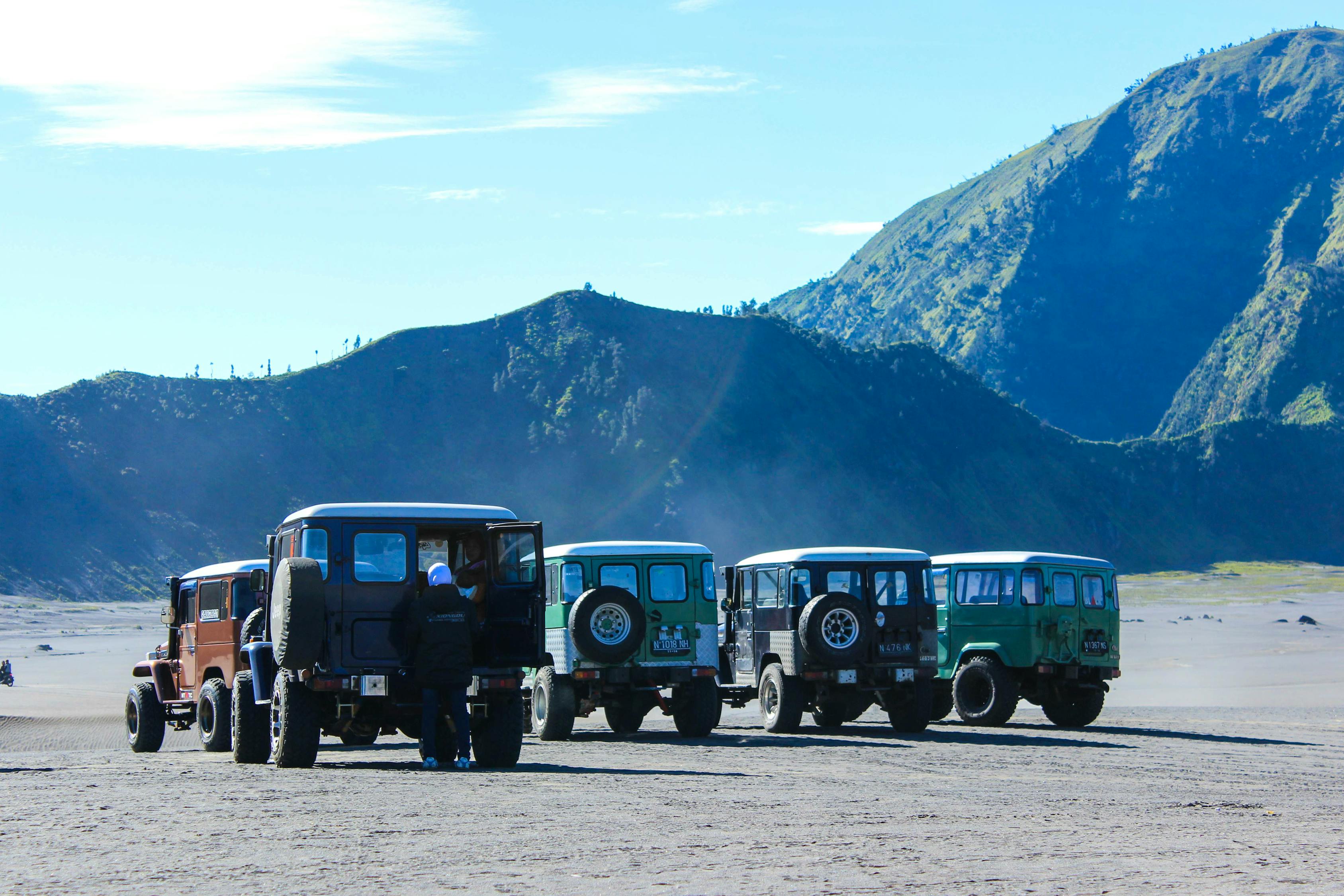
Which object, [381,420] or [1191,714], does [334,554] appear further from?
[381,420]

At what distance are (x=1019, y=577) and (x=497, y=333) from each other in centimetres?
9963

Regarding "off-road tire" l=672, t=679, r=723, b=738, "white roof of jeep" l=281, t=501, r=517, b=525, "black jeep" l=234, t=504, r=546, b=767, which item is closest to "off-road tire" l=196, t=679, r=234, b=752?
"black jeep" l=234, t=504, r=546, b=767

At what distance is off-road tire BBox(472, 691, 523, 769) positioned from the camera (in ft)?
50.3

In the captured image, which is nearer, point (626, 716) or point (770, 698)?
point (626, 716)

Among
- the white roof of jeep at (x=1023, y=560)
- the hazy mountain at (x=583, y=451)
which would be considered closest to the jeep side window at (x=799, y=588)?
Result: the white roof of jeep at (x=1023, y=560)

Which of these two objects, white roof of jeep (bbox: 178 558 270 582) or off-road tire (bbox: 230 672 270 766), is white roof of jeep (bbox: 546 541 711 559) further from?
off-road tire (bbox: 230 672 270 766)

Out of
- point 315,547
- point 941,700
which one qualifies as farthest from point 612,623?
point 941,700

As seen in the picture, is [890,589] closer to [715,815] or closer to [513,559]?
[513,559]

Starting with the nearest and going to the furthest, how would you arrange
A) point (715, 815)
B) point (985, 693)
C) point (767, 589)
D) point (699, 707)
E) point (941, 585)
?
point (715, 815) < point (699, 707) < point (767, 589) < point (985, 693) < point (941, 585)

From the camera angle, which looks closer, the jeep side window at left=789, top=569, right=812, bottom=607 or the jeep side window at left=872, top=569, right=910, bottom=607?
the jeep side window at left=789, top=569, right=812, bottom=607

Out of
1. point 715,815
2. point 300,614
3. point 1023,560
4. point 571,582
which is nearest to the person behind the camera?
point 715,815

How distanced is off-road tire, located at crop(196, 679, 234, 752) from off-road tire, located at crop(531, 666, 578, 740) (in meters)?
4.23

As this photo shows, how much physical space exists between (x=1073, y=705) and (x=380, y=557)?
13268 millimetres

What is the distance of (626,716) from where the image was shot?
72.0 ft
